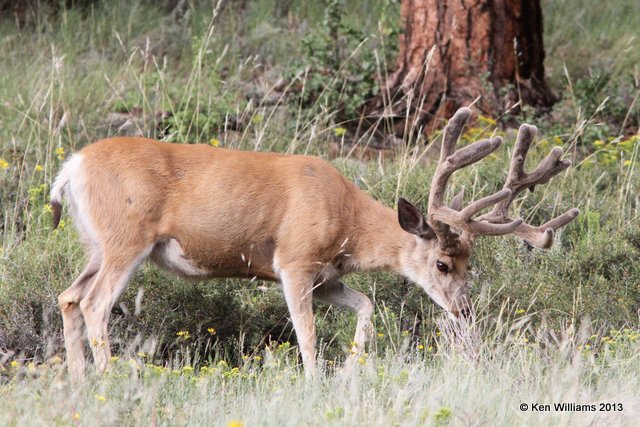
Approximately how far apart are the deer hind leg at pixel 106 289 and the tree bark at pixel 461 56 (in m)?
4.63

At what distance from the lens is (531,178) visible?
271 inches

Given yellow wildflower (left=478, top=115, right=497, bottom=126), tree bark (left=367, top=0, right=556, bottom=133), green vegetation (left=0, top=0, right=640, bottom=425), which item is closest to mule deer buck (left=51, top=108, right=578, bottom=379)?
green vegetation (left=0, top=0, right=640, bottom=425)

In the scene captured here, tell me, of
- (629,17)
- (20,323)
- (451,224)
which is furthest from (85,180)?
(629,17)

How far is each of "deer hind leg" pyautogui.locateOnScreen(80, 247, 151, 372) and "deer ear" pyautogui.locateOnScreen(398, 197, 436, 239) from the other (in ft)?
4.91

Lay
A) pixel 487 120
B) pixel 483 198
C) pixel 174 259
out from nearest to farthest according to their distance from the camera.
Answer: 1. pixel 483 198
2. pixel 174 259
3. pixel 487 120

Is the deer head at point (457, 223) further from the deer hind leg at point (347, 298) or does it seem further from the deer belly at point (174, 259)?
the deer belly at point (174, 259)

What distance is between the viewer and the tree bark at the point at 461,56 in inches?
424

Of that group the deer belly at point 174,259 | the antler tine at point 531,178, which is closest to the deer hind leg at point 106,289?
the deer belly at point 174,259

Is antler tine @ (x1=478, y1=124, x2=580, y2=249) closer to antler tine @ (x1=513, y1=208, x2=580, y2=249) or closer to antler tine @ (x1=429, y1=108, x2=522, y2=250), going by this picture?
antler tine @ (x1=513, y1=208, x2=580, y2=249)

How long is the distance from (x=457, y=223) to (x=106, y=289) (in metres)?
2.07

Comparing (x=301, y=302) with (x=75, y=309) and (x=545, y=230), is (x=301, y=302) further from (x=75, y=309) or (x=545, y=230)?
(x=545, y=230)

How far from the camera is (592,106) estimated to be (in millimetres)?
10945

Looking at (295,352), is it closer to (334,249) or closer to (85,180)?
(334,249)

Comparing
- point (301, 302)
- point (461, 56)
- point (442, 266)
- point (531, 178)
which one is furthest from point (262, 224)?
point (461, 56)
